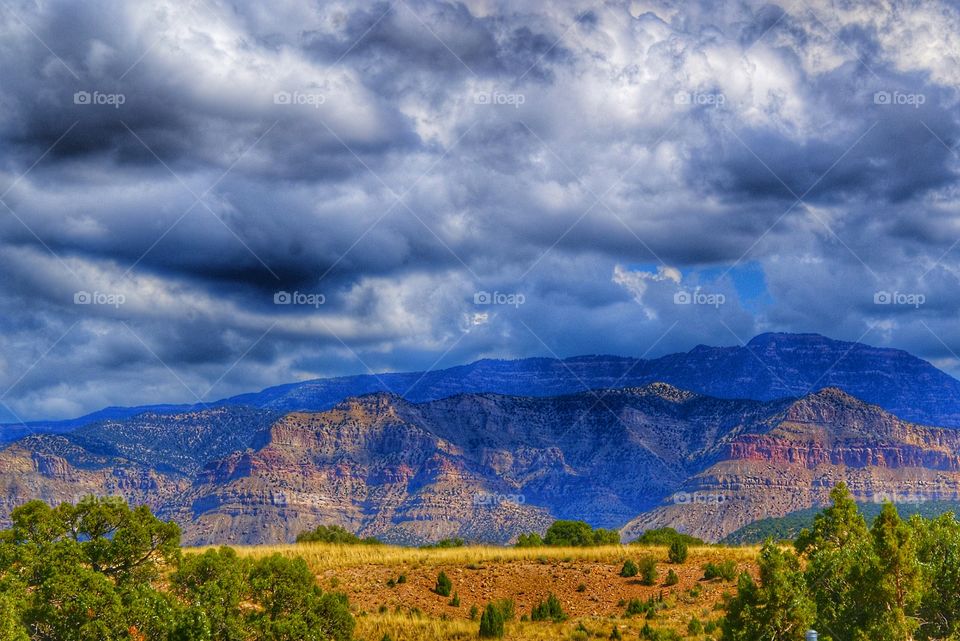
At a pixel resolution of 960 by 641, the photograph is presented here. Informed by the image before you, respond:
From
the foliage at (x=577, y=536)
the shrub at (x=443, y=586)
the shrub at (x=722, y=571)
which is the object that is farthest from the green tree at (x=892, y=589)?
the foliage at (x=577, y=536)

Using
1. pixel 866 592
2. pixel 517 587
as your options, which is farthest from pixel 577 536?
pixel 866 592

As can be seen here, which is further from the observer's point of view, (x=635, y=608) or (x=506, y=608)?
(x=506, y=608)

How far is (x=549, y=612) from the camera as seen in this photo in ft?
165

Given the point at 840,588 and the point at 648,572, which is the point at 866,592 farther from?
the point at 648,572

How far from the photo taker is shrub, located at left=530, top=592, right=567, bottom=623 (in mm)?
49709

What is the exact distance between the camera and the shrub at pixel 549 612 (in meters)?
49.7

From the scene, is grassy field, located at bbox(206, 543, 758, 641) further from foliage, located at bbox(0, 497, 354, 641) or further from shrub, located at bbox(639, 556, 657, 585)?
foliage, located at bbox(0, 497, 354, 641)

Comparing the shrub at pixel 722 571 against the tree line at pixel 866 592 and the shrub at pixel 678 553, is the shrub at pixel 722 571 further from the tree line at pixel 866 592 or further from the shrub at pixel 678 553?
the tree line at pixel 866 592

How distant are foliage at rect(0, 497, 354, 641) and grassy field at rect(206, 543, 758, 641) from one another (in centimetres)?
1103

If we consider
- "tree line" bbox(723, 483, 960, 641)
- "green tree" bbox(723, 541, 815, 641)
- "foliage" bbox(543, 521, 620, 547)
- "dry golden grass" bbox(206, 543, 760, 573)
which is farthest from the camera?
"foliage" bbox(543, 521, 620, 547)

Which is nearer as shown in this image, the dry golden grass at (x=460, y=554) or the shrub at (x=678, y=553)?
the shrub at (x=678, y=553)

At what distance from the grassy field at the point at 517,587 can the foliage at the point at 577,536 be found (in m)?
14.2

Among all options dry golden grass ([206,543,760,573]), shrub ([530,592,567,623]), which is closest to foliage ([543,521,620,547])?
dry golden grass ([206,543,760,573])

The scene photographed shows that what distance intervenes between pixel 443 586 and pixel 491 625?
8.35 metres
